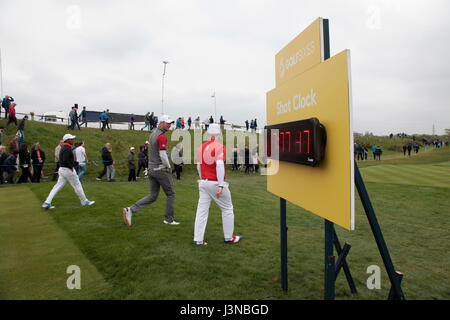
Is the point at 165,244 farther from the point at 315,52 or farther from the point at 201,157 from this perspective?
the point at 315,52

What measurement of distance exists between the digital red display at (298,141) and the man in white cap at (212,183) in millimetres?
1502

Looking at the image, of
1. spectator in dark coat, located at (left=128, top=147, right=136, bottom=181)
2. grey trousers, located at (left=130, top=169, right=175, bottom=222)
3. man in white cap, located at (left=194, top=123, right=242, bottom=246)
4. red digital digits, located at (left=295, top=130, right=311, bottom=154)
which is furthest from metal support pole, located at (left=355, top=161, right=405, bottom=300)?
spectator in dark coat, located at (left=128, top=147, right=136, bottom=181)

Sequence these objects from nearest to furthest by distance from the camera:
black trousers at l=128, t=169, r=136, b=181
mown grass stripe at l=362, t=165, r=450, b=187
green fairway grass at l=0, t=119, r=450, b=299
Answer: green fairway grass at l=0, t=119, r=450, b=299
mown grass stripe at l=362, t=165, r=450, b=187
black trousers at l=128, t=169, r=136, b=181

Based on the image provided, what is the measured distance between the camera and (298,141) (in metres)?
3.25

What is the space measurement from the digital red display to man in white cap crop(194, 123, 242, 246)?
4.93ft

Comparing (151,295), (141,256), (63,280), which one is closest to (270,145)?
(151,295)

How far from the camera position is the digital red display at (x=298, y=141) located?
2832 mm

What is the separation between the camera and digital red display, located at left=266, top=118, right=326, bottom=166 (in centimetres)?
283

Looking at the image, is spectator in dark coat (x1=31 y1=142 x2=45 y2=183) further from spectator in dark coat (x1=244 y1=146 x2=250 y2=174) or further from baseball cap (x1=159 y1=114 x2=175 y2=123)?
spectator in dark coat (x1=244 y1=146 x2=250 y2=174)

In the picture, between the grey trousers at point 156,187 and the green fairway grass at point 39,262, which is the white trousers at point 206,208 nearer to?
the grey trousers at point 156,187

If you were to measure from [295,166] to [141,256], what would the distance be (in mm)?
2960

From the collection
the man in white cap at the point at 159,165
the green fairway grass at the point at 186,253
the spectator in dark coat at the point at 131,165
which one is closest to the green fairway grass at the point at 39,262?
the green fairway grass at the point at 186,253
